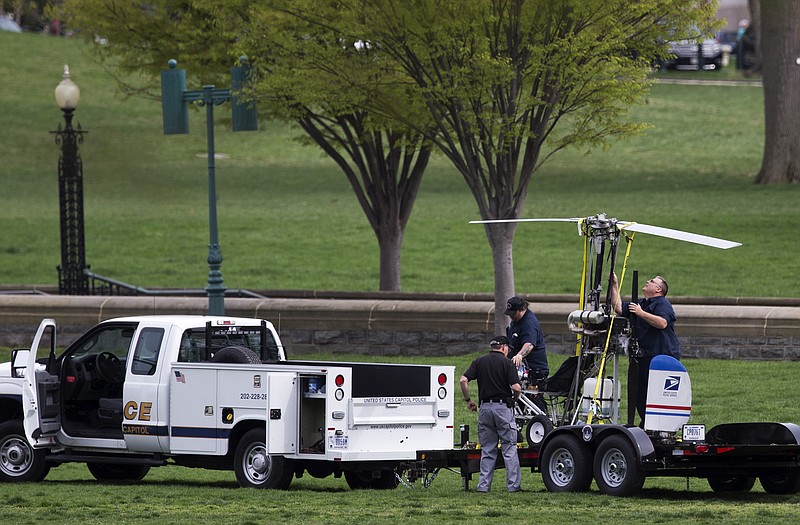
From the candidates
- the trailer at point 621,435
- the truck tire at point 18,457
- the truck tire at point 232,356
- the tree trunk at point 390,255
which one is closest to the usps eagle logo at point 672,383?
the trailer at point 621,435

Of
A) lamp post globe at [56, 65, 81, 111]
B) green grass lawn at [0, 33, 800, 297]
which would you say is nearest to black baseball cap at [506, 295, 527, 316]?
green grass lawn at [0, 33, 800, 297]

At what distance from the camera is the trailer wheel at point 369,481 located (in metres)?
12.9

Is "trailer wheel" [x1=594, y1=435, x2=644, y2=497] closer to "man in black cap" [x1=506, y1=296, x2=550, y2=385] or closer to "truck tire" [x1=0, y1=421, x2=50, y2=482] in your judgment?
"man in black cap" [x1=506, y1=296, x2=550, y2=385]

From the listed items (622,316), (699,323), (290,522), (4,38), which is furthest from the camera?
(4,38)

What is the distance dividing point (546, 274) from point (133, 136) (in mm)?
28058

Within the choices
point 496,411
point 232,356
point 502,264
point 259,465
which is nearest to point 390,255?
point 502,264

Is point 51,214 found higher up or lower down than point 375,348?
higher up

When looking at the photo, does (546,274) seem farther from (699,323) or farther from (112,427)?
(112,427)

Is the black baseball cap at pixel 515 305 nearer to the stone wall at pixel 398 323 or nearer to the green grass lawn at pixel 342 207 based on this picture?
the stone wall at pixel 398 323

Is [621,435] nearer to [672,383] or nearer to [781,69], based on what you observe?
[672,383]

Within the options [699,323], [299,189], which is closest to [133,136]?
[299,189]

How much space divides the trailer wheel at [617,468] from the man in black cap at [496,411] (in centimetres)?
80

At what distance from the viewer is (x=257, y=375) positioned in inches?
Answer: 480

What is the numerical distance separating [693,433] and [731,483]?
111cm
